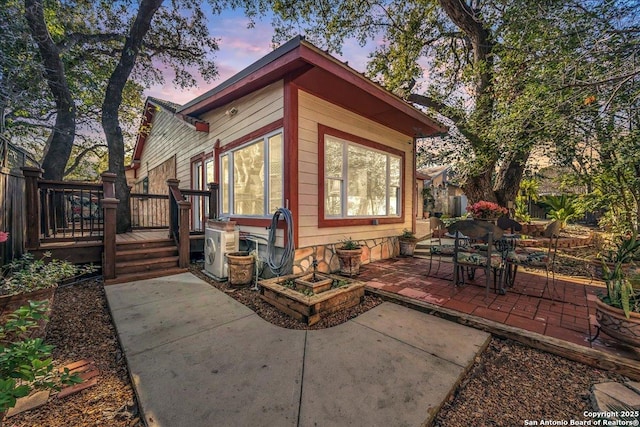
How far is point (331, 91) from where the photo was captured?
4098 millimetres

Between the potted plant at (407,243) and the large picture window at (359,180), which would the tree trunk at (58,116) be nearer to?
the large picture window at (359,180)

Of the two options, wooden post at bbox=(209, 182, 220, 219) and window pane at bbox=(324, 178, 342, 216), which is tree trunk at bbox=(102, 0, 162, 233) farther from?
window pane at bbox=(324, 178, 342, 216)

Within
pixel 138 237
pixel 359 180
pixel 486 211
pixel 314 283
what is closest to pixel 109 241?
pixel 138 237

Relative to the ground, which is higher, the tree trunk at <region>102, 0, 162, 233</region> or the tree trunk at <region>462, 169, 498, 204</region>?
the tree trunk at <region>102, 0, 162, 233</region>

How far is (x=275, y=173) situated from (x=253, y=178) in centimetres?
77

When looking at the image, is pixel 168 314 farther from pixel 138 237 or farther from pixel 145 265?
pixel 138 237

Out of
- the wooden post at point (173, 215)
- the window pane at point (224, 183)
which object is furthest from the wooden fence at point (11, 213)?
the window pane at point (224, 183)

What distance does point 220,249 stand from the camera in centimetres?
426

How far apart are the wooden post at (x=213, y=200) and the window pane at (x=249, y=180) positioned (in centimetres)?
62

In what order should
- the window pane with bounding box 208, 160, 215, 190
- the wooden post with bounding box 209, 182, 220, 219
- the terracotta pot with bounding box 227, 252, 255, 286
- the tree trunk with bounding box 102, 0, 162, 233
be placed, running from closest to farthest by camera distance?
the terracotta pot with bounding box 227, 252, 255, 286 < the wooden post with bounding box 209, 182, 220, 219 < the window pane with bounding box 208, 160, 215, 190 < the tree trunk with bounding box 102, 0, 162, 233

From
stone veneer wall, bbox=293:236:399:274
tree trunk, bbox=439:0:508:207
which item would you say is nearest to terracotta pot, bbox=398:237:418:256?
stone veneer wall, bbox=293:236:399:274

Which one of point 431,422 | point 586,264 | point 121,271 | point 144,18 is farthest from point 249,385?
point 144,18

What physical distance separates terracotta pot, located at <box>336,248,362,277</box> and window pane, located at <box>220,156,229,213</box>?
2.89 m

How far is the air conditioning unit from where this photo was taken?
4.23 metres
